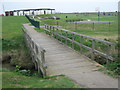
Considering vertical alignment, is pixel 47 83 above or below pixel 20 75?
above

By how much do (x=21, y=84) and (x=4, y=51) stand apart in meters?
8.87

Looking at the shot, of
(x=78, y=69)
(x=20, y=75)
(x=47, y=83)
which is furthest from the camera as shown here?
(x=20, y=75)

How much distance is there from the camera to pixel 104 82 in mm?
5293

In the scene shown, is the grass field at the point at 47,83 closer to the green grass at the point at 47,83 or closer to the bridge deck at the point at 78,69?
the green grass at the point at 47,83

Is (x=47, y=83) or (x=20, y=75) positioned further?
(x=20, y=75)

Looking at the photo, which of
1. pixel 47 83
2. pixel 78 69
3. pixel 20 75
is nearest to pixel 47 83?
pixel 47 83

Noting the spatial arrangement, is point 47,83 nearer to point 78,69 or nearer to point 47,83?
point 47,83

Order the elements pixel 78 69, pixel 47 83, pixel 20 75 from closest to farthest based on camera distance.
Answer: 1. pixel 47 83
2. pixel 78 69
3. pixel 20 75

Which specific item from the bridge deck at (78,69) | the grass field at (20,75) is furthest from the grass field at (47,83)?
the bridge deck at (78,69)

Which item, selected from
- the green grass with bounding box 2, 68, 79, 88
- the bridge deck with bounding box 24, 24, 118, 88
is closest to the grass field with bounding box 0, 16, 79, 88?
the green grass with bounding box 2, 68, 79, 88

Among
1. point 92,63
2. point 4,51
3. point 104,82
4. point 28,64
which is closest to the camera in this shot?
point 104,82

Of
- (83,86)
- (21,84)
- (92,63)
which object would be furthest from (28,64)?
(83,86)

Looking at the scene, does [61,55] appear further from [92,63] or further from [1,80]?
[1,80]

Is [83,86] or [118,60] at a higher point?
[118,60]
